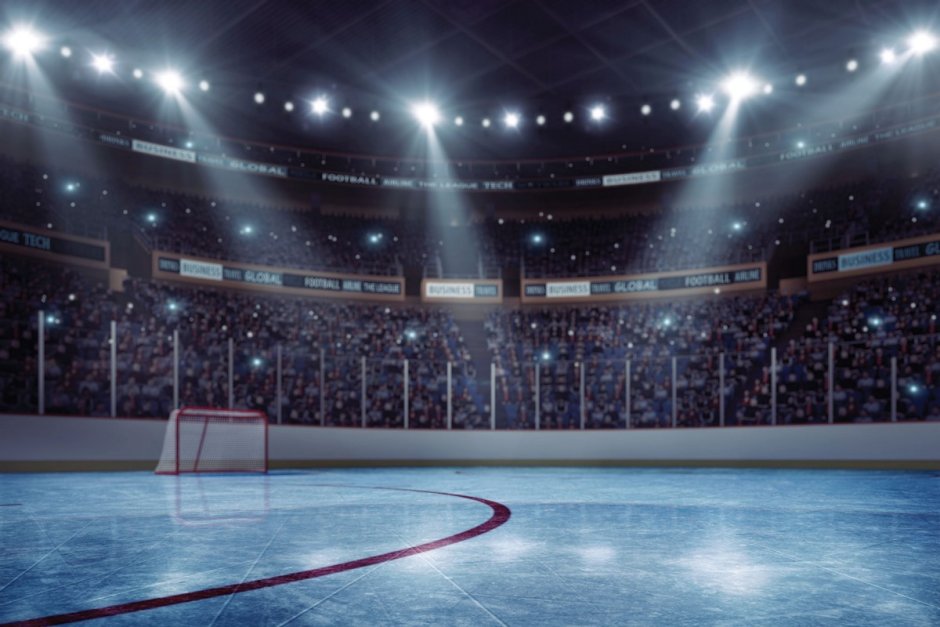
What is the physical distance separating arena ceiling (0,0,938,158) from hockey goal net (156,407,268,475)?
997 centimetres

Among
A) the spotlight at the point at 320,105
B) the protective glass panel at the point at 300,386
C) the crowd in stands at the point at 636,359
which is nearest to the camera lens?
the protective glass panel at the point at 300,386

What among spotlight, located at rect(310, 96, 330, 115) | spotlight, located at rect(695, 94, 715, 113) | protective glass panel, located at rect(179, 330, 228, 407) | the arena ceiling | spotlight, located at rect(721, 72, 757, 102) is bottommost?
protective glass panel, located at rect(179, 330, 228, 407)

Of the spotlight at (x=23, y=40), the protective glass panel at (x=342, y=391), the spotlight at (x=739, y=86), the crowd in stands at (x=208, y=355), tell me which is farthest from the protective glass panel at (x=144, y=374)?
the spotlight at (x=739, y=86)

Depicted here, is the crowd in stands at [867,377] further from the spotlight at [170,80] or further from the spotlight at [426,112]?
the spotlight at [170,80]

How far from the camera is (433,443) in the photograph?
19.2 metres

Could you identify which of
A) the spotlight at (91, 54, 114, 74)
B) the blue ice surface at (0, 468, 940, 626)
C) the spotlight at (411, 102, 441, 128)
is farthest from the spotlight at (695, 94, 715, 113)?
the spotlight at (91, 54, 114, 74)

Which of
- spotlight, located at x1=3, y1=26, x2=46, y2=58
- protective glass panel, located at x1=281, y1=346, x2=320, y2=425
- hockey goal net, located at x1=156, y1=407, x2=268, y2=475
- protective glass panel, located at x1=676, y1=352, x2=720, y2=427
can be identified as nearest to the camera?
hockey goal net, located at x1=156, y1=407, x2=268, y2=475

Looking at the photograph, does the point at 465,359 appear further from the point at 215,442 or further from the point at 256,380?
the point at 215,442

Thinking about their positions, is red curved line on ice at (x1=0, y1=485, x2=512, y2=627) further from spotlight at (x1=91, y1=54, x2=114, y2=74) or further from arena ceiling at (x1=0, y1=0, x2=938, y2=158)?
spotlight at (x1=91, y1=54, x2=114, y2=74)

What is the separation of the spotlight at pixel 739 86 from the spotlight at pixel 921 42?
4.23 meters

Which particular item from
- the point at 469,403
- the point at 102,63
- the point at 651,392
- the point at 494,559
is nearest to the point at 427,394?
the point at 469,403

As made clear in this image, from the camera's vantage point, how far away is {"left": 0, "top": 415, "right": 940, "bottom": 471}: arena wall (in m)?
14.8

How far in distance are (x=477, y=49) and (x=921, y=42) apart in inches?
494

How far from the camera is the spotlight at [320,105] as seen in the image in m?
23.2
